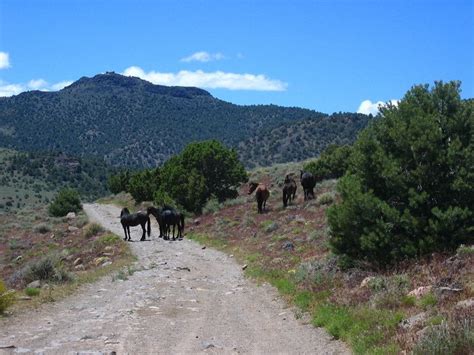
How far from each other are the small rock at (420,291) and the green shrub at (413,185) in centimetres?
217

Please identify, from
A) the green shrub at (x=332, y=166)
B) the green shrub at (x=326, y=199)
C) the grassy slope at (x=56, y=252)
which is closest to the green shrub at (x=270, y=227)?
the green shrub at (x=326, y=199)

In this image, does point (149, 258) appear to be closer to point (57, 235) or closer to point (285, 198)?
point (285, 198)

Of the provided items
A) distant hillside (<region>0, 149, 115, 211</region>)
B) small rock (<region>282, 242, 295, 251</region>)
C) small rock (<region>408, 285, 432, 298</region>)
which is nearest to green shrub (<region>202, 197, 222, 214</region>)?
small rock (<region>282, 242, 295, 251</region>)

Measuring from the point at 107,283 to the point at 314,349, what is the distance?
8967 millimetres

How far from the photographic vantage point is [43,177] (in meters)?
126

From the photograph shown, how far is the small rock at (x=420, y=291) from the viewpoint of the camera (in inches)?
410

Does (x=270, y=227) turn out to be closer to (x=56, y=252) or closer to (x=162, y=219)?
(x=162, y=219)

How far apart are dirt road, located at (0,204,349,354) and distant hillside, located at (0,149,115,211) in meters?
97.7

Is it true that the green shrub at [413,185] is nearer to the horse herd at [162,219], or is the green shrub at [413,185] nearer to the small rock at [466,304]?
the small rock at [466,304]

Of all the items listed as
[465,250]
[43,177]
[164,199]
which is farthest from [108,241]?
[43,177]

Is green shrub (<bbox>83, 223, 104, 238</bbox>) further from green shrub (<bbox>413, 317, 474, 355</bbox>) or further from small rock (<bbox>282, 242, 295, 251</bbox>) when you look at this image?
green shrub (<bbox>413, 317, 474, 355</bbox>)

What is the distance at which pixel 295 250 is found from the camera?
19641 millimetres

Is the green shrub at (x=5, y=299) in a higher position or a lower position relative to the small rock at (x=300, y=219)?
lower

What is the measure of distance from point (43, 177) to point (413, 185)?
123 m
